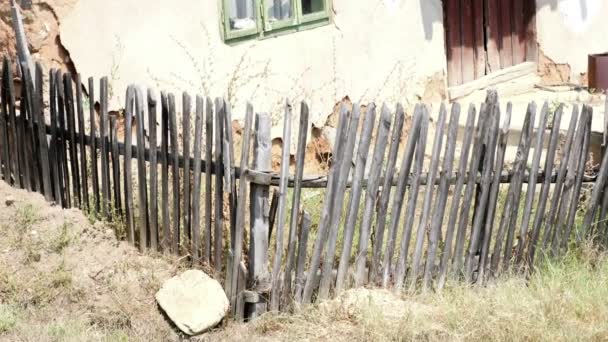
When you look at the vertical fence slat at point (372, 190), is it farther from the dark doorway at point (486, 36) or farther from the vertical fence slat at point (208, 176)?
the dark doorway at point (486, 36)

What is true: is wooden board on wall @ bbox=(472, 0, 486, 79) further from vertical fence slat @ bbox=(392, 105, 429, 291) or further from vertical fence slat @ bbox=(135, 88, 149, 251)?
vertical fence slat @ bbox=(135, 88, 149, 251)

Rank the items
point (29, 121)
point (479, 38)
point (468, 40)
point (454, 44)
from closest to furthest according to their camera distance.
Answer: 1. point (29, 121)
2. point (454, 44)
3. point (468, 40)
4. point (479, 38)

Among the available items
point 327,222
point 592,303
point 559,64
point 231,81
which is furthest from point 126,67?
point 559,64

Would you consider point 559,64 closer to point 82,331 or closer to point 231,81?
point 231,81

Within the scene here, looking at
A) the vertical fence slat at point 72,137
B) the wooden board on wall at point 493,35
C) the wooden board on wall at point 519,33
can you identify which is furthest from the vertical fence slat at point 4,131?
the wooden board on wall at point 519,33

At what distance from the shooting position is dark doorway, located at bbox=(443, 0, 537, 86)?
32.5 feet

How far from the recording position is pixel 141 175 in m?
5.38

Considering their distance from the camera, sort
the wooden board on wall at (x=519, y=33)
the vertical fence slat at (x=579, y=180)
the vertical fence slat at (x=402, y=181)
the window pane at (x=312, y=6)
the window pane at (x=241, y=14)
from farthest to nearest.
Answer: the wooden board on wall at (x=519, y=33)
the window pane at (x=312, y=6)
the window pane at (x=241, y=14)
the vertical fence slat at (x=579, y=180)
the vertical fence slat at (x=402, y=181)

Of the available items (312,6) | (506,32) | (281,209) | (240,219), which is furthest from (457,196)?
(506,32)

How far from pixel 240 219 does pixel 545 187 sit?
1831 millimetres

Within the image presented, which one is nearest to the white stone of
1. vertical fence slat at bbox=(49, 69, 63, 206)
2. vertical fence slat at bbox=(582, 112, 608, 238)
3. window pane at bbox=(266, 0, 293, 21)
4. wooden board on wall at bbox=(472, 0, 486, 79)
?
vertical fence slat at bbox=(49, 69, 63, 206)

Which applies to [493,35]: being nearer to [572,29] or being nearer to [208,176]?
[572,29]

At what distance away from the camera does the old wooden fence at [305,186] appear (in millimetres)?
4977

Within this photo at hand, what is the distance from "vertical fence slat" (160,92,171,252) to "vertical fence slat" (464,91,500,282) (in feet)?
5.92
